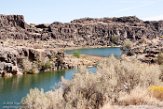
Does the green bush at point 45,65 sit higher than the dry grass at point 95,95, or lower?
lower

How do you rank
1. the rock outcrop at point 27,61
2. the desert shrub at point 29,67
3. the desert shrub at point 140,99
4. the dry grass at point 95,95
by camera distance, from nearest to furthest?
the desert shrub at point 140,99 → the dry grass at point 95,95 → the rock outcrop at point 27,61 → the desert shrub at point 29,67

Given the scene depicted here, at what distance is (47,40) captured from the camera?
176 meters

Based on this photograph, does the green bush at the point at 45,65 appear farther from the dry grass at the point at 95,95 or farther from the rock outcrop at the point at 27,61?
the dry grass at the point at 95,95

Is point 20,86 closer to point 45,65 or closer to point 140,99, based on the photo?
point 45,65

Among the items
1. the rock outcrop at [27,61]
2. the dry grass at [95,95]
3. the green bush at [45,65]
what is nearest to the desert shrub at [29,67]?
the rock outcrop at [27,61]

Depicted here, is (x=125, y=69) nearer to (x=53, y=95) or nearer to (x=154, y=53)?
(x=53, y=95)

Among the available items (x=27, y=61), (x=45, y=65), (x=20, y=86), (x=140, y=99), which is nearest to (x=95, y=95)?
(x=140, y=99)

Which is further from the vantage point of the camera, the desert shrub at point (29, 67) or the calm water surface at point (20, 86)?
the desert shrub at point (29, 67)

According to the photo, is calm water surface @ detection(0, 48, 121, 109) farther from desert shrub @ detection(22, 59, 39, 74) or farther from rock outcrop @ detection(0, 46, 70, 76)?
desert shrub @ detection(22, 59, 39, 74)

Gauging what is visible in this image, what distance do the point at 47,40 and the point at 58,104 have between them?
163 meters

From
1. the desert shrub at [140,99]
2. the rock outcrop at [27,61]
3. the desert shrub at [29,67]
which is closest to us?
the desert shrub at [140,99]

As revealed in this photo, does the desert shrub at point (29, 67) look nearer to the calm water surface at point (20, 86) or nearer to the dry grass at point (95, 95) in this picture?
the calm water surface at point (20, 86)

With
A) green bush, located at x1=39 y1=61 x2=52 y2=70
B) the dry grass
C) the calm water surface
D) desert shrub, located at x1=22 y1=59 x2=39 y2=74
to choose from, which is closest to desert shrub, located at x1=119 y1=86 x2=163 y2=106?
the dry grass

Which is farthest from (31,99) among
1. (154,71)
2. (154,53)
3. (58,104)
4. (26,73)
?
(26,73)
